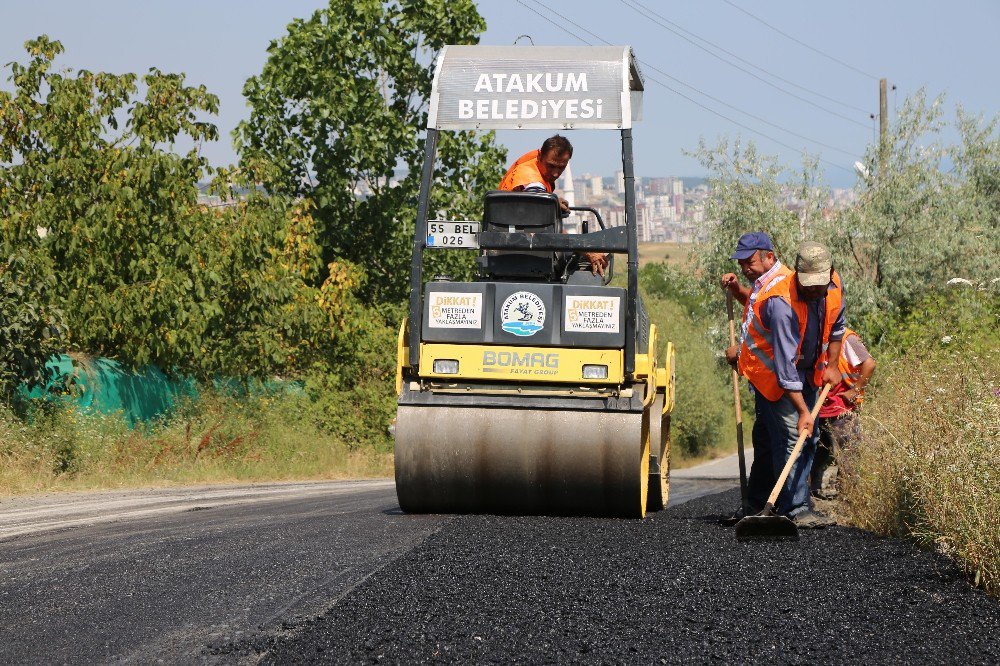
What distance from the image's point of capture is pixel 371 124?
24359mm

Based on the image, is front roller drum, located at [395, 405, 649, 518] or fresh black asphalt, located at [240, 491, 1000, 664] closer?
fresh black asphalt, located at [240, 491, 1000, 664]

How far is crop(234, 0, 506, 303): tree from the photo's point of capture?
24.3 m

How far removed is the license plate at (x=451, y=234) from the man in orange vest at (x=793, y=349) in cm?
193

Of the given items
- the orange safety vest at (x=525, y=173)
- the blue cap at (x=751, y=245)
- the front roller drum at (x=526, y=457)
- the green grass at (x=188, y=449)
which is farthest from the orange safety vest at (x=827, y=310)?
the green grass at (x=188, y=449)

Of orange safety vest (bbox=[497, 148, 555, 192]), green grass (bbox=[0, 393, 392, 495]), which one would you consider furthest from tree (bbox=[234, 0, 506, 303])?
orange safety vest (bbox=[497, 148, 555, 192])

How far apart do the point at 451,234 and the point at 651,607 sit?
4036mm

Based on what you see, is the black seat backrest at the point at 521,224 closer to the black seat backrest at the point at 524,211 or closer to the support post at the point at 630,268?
the black seat backrest at the point at 524,211

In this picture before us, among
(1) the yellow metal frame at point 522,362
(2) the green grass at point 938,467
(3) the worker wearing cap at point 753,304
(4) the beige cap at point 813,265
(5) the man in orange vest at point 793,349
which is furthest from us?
(1) the yellow metal frame at point 522,362

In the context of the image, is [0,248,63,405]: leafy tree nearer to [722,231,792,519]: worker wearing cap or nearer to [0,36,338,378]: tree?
[0,36,338,378]: tree

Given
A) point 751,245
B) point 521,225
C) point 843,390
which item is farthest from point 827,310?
point 521,225

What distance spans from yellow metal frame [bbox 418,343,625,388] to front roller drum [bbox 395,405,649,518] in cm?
23

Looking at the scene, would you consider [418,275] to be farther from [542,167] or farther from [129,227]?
[129,227]

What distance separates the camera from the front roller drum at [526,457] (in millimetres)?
8688

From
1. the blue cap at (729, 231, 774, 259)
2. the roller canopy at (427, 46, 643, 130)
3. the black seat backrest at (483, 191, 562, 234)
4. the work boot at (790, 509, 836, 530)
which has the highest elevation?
the roller canopy at (427, 46, 643, 130)
